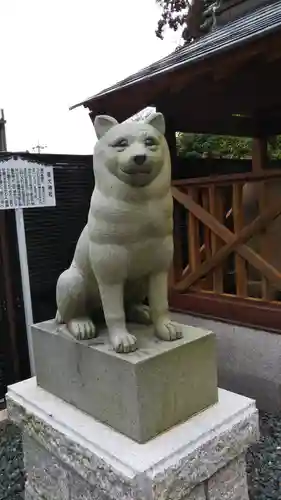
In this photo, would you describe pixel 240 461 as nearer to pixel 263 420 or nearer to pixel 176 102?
pixel 263 420

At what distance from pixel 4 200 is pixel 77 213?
67 centimetres

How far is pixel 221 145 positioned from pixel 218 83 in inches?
244

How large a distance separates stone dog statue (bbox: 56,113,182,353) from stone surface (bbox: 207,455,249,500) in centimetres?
61

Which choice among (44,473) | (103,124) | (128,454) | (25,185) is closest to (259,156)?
(25,185)

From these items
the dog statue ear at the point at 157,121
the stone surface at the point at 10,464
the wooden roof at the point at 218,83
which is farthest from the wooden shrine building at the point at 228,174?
the stone surface at the point at 10,464

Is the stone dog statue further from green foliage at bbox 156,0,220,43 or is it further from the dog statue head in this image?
green foliage at bbox 156,0,220,43

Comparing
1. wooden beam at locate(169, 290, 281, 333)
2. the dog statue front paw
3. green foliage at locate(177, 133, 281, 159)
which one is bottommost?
wooden beam at locate(169, 290, 281, 333)

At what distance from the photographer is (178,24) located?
9.56 meters

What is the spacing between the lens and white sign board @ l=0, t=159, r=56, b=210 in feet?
10.2

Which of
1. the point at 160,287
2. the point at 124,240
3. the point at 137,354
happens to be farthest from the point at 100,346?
the point at 124,240

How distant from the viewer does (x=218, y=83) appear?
9.79ft

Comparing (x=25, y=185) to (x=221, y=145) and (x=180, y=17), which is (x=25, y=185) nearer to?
(x=221, y=145)

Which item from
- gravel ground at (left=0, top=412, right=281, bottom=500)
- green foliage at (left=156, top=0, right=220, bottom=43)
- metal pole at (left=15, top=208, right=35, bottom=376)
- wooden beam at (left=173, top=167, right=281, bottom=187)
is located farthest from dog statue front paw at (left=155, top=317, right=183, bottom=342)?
green foliage at (left=156, top=0, right=220, bottom=43)

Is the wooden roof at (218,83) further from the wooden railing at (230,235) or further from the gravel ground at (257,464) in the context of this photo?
the gravel ground at (257,464)
